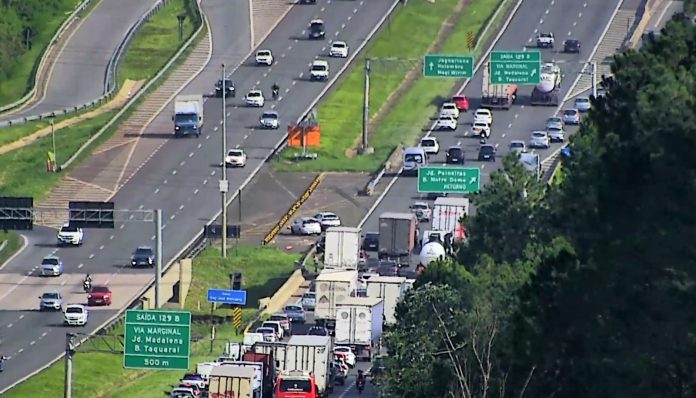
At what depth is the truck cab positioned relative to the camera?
79000 millimetres

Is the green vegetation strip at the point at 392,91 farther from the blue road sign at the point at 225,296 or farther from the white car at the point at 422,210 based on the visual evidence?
the blue road sign at the point at 225,296

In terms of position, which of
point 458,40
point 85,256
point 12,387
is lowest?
point 12,387

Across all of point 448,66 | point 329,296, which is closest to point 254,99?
point 448,66

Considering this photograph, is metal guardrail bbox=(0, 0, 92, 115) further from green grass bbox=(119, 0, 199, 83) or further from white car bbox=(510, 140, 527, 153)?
white car bbox=(510, 140, 527, 153)

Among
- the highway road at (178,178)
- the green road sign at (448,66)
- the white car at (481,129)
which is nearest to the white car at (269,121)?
the highway road at (178,178)

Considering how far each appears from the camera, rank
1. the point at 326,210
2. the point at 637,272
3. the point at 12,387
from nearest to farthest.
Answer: the point at 637,272, the point at 12,387, the point at 326,210

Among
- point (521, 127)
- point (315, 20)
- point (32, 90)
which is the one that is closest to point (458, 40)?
point (315, 20)

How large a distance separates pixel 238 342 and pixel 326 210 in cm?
3042

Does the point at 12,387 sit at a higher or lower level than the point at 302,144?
lower

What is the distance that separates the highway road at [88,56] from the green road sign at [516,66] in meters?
31.2

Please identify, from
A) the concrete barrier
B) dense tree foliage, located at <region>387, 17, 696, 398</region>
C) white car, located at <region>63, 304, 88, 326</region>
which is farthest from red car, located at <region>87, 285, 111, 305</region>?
dense tree foliage, located at <region>387, 17, 696, 398</region>

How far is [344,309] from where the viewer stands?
299 ft

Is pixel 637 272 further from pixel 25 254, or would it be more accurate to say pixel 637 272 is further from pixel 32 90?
pixel 32 90

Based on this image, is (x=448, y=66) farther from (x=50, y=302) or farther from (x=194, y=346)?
(x=194, y=346)
